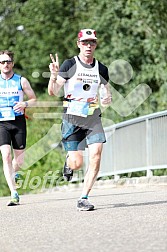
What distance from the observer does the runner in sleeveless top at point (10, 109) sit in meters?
12.0

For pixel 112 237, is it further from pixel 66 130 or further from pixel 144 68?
pixel 144 68

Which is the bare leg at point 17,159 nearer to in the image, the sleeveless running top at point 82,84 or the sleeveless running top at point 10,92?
the sleeveless running top at point 10,92

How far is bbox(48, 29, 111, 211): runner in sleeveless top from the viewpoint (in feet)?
32.7

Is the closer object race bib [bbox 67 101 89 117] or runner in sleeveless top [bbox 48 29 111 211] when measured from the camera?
runner in sleeveless top [bbox 48 29 111 211]

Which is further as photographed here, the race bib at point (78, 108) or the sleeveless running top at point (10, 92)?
the sleeveless running top at point (10, 92)

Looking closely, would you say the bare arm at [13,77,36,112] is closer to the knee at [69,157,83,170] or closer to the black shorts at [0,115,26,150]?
the black shorts at [0,115,26,150]

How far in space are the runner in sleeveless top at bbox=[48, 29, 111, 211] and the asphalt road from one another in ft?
1.88

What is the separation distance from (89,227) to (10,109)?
4.23 metres

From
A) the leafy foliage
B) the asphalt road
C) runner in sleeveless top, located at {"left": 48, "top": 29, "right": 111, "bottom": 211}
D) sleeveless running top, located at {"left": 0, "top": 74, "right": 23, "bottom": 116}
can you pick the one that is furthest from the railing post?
the leafy foliage

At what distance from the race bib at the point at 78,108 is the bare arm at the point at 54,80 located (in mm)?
324

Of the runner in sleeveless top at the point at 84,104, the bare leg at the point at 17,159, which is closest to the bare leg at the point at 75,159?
the runner in sleeveless top at the point at 84,104

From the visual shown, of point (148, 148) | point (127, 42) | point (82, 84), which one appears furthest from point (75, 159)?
point (127, 42)

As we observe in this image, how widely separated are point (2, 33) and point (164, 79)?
1652cm

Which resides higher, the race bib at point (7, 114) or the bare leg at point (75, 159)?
the race bib at point (7, 114)
